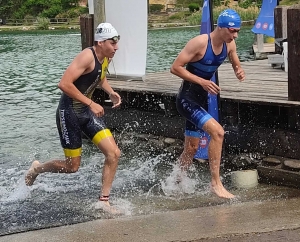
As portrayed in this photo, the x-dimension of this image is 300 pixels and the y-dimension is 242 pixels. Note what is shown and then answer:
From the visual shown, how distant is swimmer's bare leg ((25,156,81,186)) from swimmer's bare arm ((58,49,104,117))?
0.80 metres

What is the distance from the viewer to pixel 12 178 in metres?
9.21

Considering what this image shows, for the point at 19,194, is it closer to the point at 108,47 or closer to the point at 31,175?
the point at 31,175

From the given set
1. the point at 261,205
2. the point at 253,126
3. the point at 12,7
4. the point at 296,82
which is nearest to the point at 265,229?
the point at 261,205

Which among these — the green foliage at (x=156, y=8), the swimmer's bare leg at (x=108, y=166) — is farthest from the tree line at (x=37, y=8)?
the swimmer's bare leg at (x=108, y=166)

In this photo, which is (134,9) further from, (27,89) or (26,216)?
(27,89)

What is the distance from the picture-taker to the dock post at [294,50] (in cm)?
775

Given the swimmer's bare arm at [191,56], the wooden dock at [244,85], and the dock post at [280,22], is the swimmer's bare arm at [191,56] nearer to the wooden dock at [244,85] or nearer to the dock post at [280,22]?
the wooden dock at [244,85]

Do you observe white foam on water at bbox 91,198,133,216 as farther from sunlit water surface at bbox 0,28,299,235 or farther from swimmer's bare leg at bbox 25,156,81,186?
swimmer's bare leg at bbox 25,156,81,186

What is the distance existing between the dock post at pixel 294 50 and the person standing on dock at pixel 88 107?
218cm

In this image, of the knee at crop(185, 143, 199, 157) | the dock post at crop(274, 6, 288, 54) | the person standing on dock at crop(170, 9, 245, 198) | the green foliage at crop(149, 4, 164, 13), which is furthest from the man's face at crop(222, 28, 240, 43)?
the green foliage at crop(149, 4, 164, 13)

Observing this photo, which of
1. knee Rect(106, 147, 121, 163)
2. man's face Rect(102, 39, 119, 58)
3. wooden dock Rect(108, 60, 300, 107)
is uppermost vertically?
man's face Rect(102, 39, 119, 58)

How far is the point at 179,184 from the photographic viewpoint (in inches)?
318

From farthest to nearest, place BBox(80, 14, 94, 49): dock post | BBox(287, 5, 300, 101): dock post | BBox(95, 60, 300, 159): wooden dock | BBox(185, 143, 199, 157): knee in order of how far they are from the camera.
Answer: BBox(80, 14, 94, 49): dock post, BBox(95, 60, 300, 159): wooden dock, BBox(185, 143, 199, 157): knee, BBox(287, 5, 300, 101): dock post

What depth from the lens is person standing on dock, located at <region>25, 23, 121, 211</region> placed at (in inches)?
271
